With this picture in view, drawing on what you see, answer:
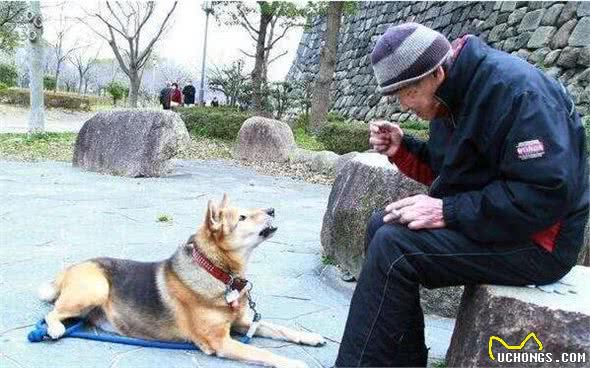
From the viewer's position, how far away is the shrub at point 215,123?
16.9 meters

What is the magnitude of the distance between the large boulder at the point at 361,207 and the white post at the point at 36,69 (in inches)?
520

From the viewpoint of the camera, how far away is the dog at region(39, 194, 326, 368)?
10.8ft

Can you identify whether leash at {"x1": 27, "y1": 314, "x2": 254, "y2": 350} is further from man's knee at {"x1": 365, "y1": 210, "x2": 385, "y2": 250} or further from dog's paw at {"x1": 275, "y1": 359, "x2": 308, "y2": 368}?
man's knee at {"x1": 365, "y1": 210, "x2": 385, "y2": 250}

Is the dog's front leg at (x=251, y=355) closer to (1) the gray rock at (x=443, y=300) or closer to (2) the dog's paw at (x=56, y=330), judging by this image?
(2) the dog's paw at (x=56, y=330)

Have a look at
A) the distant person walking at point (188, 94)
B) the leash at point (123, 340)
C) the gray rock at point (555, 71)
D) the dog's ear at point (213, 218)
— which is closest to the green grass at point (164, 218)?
the leash at point (123, 340)

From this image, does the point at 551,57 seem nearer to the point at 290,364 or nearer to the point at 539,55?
the point at 539,55

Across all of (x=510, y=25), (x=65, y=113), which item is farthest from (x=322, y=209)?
(x=65, y=113)

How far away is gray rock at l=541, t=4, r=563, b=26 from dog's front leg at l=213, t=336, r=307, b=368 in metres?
11.3

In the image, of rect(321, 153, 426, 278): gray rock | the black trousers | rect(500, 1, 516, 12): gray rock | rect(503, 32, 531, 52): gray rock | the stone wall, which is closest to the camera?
the black trousers

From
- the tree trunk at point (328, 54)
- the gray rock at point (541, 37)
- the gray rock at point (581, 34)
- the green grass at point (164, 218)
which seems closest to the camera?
the green grass at point (164, 218)

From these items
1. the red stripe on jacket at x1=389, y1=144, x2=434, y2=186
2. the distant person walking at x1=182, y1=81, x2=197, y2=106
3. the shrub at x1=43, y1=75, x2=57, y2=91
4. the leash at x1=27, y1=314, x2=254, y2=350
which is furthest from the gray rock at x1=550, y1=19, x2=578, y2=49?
the shrub at x1=43, y1=75, x2=57, y2=91

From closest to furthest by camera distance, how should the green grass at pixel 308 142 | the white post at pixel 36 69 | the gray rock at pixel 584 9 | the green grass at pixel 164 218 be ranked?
the green grass at pixel 164 218 < the gray rock at pixel 584 9 < the green grass at pixel 308 142 < the white post at pixel 36 69

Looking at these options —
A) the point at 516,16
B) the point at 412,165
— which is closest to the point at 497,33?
the point at 516,16

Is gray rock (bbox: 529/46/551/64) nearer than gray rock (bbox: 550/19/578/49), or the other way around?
gray rock (bbox: 550/19/578/49)
